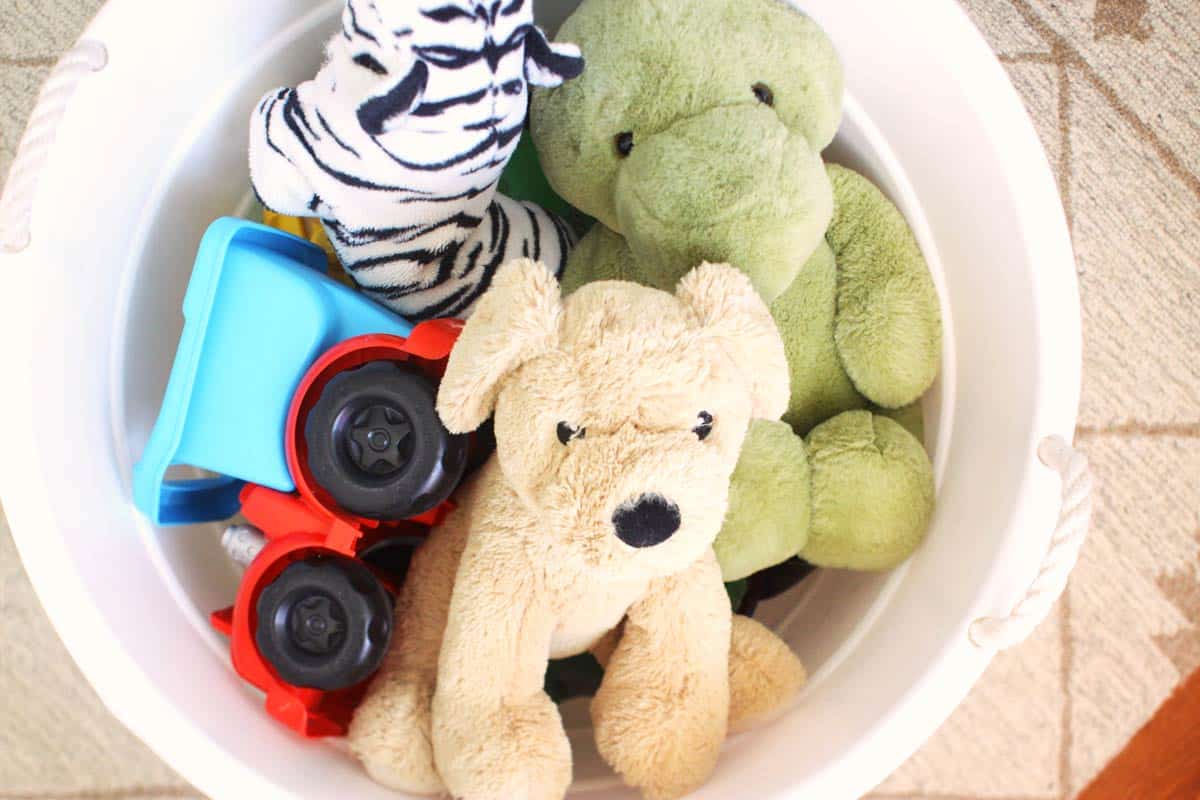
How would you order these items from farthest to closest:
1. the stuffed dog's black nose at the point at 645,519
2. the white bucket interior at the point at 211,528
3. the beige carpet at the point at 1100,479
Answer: the beige carpet at the point at 1100,479 → the white bucket interior at the point at 211,528 → the stuffed dog's black nose at the point at 645,519

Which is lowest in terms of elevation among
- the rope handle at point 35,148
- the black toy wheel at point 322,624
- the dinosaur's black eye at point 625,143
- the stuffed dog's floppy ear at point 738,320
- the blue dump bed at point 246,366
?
the black toy wheel at point 322,624

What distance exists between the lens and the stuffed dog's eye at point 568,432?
453mm

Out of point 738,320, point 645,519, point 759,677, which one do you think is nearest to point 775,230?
point 738,320

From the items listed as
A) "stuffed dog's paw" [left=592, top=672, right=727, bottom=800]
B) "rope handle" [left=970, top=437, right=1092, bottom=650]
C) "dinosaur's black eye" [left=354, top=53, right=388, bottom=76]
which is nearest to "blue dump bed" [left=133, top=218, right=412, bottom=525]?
"dinosaur's black eye" [left=354, top=53, right=388, bottom=76]

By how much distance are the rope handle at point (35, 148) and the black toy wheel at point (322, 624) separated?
0.25 meters

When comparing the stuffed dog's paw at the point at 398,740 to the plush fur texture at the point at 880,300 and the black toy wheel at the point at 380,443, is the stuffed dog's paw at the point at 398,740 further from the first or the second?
the plush fur texture at the point at 880,300

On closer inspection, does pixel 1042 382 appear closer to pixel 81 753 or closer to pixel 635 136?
pixel 635 136

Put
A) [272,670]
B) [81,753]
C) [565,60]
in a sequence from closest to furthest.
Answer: [565,60] → [272,670] → [81,753]

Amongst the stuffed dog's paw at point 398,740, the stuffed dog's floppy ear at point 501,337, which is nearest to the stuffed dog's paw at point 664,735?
the stuffed dog's paw at point 398,740

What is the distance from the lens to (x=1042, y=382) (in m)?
0.55

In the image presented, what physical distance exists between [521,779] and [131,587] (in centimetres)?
27

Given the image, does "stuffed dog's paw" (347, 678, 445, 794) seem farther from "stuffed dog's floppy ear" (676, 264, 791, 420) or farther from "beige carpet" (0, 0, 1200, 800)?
"beige carpet" (0, 0, 1200, 800)

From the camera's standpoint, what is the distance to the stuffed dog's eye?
1.49 feet

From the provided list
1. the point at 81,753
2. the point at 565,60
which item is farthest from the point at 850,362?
the point at 81,753
